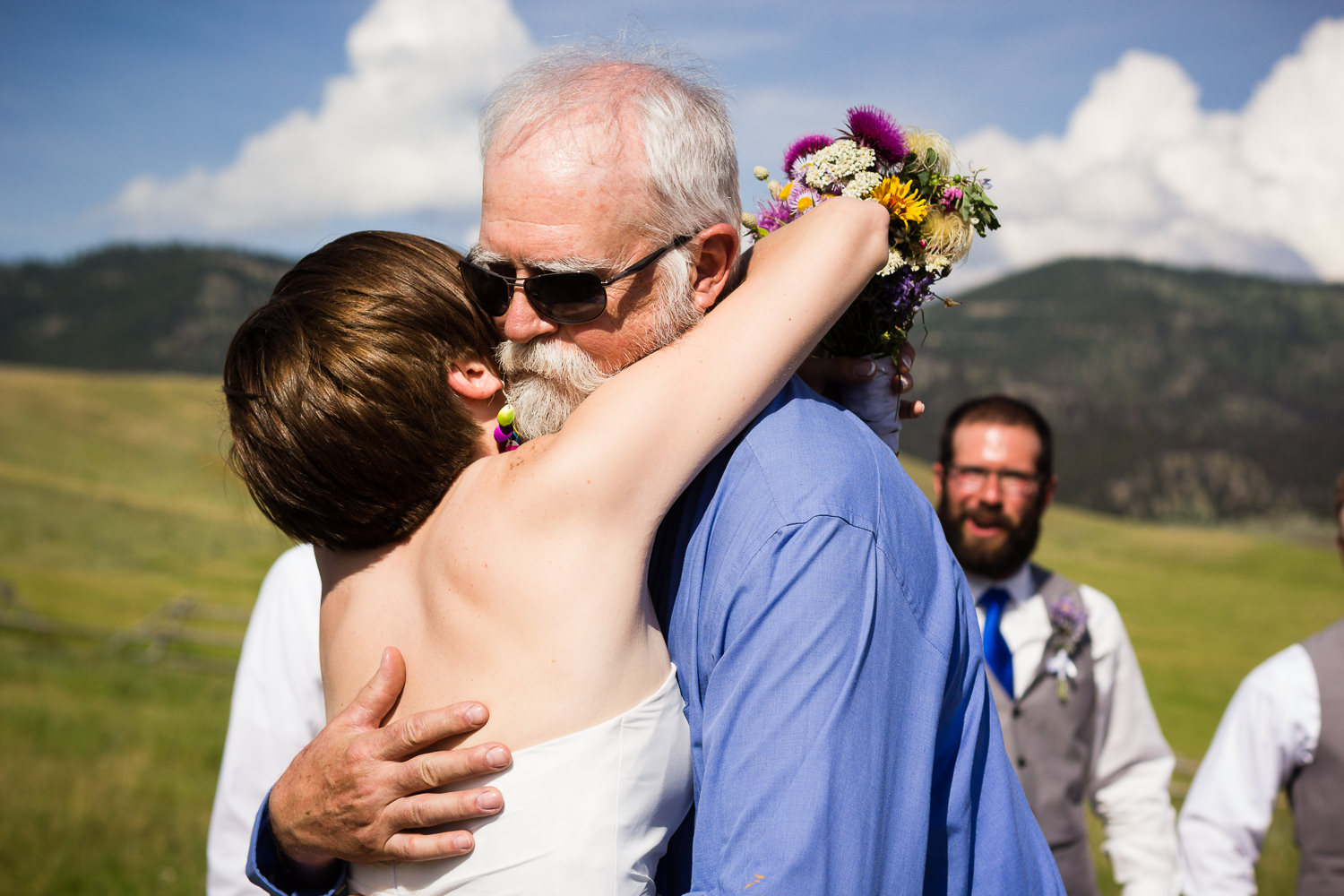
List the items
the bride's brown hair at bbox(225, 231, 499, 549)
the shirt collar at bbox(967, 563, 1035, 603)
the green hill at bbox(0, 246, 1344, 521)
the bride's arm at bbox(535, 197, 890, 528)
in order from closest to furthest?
the bride's arm at bbox(535, 197, 890, 528) → the bride's brown hair at bbox(225, 231, 499, 549) → the shirt collar at bbox(967, 563, 1035, 603) → the green hill at bbox(0, 246, 1344, 521)

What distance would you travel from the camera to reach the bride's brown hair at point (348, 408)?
199 centimetres

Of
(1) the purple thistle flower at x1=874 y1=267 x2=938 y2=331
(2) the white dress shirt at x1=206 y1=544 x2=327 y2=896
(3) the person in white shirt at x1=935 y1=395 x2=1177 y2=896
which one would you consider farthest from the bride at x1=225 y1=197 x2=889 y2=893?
(3) the person in white shirt at x1=935 y1=395 x2=1177 y2=896

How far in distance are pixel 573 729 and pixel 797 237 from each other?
116cm

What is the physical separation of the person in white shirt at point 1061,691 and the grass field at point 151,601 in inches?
151

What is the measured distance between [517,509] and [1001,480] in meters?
4.33

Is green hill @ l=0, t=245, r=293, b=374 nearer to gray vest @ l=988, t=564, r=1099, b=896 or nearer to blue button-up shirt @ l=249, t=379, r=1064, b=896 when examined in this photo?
gray vest @ l=988, t=564, r=1099, b=896

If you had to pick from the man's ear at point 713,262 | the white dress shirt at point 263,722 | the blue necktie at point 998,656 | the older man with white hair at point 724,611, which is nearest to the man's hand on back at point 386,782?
the older man with white hair at point 724,611

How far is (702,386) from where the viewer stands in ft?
5.85

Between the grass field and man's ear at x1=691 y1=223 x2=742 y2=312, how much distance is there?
116 cm

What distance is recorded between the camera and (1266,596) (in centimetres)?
4512

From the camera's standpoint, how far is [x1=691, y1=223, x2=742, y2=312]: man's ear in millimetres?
2258

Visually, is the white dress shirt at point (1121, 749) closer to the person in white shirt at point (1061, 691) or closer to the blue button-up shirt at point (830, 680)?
the person in white shirt at point (1061, 691)

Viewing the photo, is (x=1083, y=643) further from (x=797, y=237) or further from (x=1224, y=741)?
(x=797, y=237)

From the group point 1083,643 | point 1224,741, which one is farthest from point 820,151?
point 1224,741
